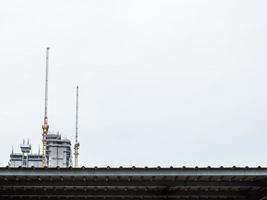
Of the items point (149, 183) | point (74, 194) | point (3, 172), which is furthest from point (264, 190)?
point (3, 172)

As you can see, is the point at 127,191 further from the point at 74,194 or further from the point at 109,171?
the point at 109,171

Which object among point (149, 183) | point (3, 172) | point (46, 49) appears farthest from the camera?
point (46, 49)

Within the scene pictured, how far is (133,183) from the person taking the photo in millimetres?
25328

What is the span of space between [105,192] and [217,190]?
5463 millimetres

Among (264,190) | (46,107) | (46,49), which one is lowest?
(264,190)

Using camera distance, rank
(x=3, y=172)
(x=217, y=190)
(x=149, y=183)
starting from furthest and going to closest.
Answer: (x=217, y=190), (x=149, y=183), (x=3, y=172)

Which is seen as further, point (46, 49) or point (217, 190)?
point (46, 49)

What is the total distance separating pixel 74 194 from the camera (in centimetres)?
2834

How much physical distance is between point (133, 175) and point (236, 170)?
159 inches

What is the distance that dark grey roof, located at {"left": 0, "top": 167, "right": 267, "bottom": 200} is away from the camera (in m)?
22.3

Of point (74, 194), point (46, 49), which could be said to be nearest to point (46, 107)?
point (46, 49)

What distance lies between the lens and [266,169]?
22.3 m

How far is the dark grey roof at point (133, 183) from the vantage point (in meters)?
22.3

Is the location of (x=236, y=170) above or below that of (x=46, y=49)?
below
